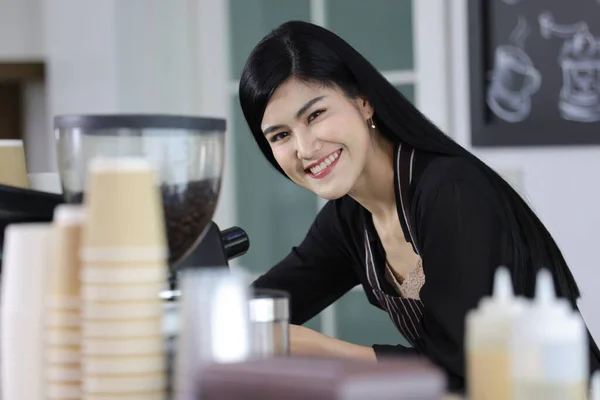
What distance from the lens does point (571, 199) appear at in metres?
3.12

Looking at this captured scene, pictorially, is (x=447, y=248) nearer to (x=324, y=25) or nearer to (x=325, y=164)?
(x=325, y=164)

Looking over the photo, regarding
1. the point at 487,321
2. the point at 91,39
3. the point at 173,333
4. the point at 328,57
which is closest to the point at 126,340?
the point at 173,333

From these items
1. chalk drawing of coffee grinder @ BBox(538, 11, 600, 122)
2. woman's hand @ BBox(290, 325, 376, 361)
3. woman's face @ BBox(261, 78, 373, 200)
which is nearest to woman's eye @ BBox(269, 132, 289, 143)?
woman's face @ BBox(261, 78, 373, 200)

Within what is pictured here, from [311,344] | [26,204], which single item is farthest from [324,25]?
[26,204]

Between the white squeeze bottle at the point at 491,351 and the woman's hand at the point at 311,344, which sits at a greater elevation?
the white squeeze bottle at the point at 491,351

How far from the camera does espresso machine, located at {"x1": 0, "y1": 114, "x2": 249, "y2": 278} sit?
105cm

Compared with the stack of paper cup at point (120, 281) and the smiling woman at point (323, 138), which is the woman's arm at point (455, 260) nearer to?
the smiling woman at point (323, 138)

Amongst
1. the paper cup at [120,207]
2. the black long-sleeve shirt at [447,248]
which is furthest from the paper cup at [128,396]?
the black long-sleeve shirt at [447,248]

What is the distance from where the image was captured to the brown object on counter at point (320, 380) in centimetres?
65

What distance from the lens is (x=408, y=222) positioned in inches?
77.3

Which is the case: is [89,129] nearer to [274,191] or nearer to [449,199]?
[449,199]

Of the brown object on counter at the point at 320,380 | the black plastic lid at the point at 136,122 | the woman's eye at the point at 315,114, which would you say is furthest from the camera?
the woman's eye at the point at 315,114

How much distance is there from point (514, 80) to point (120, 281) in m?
2.58

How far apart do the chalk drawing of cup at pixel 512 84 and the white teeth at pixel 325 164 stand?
134cm
